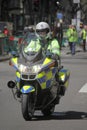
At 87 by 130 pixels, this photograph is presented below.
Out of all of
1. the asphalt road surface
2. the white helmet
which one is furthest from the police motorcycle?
the asphalt road surface

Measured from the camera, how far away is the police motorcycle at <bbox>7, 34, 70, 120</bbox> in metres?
9.14

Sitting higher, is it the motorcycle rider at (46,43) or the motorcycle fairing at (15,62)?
the motorcycle rider at (46,43)

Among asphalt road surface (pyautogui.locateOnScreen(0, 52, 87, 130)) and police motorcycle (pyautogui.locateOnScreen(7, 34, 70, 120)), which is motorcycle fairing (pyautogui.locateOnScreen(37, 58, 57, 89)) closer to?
police motorcycle (pyautogui.locateOnScreen(7, 34, 70, 120))

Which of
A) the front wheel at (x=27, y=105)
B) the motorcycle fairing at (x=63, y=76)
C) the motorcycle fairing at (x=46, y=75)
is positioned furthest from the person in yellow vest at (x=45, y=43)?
the front wheel at (x=27, y=105)

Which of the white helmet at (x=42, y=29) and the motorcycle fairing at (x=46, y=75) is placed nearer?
the motorcycle fairing at (x=46, y=75)

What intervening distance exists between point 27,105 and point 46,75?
594 mm

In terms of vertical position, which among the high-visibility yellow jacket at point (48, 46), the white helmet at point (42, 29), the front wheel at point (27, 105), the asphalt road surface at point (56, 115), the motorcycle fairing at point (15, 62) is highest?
the white helmet at point (42, 29)

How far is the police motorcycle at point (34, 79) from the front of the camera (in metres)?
9.14

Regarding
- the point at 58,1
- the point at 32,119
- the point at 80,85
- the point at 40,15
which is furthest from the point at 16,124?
the point at 58,1

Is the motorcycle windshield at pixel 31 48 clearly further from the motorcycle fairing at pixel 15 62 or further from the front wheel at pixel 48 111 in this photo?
the front wheel at pixel 48 111

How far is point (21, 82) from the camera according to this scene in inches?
363

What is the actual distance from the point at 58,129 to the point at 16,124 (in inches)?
32.5

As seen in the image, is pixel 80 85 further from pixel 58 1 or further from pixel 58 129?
pixel 58 1

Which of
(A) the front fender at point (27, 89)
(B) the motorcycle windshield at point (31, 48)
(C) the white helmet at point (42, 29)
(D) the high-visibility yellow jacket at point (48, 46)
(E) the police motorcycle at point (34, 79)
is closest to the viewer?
(A) the front fender at point (27, 89)
